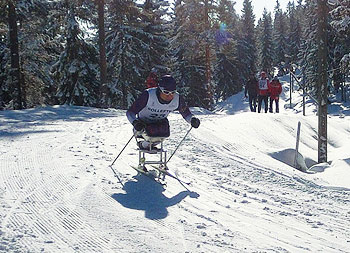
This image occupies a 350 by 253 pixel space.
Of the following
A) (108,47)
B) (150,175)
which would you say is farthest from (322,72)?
(108,47)

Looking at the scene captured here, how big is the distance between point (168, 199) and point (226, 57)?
29.5 meters

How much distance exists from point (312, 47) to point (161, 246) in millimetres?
38726

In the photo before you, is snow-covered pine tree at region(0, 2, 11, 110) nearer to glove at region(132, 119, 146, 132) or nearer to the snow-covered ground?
the snow-covered ground

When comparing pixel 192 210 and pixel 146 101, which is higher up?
pixel 146 101

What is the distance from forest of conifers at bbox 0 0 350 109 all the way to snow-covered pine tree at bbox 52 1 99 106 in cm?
6

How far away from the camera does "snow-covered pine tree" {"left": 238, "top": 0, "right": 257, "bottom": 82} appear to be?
66.2 meters

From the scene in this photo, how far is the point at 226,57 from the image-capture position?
34000 millimetres

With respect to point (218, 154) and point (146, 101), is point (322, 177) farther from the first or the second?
point (146, 101)

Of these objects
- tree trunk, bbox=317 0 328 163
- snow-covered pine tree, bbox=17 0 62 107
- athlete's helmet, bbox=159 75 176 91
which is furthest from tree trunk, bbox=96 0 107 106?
athlete's helmet, bbox=159 75 176 91

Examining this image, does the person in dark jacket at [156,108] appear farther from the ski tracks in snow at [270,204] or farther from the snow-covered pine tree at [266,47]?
the snow-covered pine tree at [266,47]

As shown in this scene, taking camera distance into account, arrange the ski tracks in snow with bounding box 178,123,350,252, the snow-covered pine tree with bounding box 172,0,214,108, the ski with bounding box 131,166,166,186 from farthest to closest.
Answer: the snow-covered pine tree with bounding box 172,0,214,108 < the ski with bounding box 131,166,166,186 < the ski tracks in snow with bounding box 178,123,350,252

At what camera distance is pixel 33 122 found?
13.1 metres

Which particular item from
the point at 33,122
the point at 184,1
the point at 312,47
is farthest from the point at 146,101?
the point at 312,47

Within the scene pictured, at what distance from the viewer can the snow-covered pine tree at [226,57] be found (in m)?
29.1
